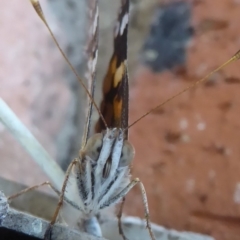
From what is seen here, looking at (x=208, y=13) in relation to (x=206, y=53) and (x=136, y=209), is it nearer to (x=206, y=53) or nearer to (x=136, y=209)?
(x=206, y=53)

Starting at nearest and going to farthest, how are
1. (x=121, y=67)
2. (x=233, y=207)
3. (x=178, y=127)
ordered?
(x=121, y=67) < (x=233, y=207) < (x=178, y=127)

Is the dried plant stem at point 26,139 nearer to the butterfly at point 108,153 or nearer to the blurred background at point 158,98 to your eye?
the butterfly at point 108,153

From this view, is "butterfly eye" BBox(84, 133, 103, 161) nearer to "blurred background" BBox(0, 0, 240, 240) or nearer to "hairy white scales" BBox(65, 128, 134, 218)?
"hairy white scales" BBox(65, 128, 134, 218)

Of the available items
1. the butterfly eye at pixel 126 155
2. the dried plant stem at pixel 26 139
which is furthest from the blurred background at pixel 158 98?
the butterfly eye at pixel 126 155

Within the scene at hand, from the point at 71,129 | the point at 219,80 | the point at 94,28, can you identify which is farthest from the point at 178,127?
the point at 94,28

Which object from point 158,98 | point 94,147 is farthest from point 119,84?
point 158,98

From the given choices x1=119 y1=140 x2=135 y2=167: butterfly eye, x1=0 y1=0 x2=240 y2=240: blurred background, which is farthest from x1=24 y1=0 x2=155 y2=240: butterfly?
x1=0 y1=0 x2=240 y2=240: blurred background
